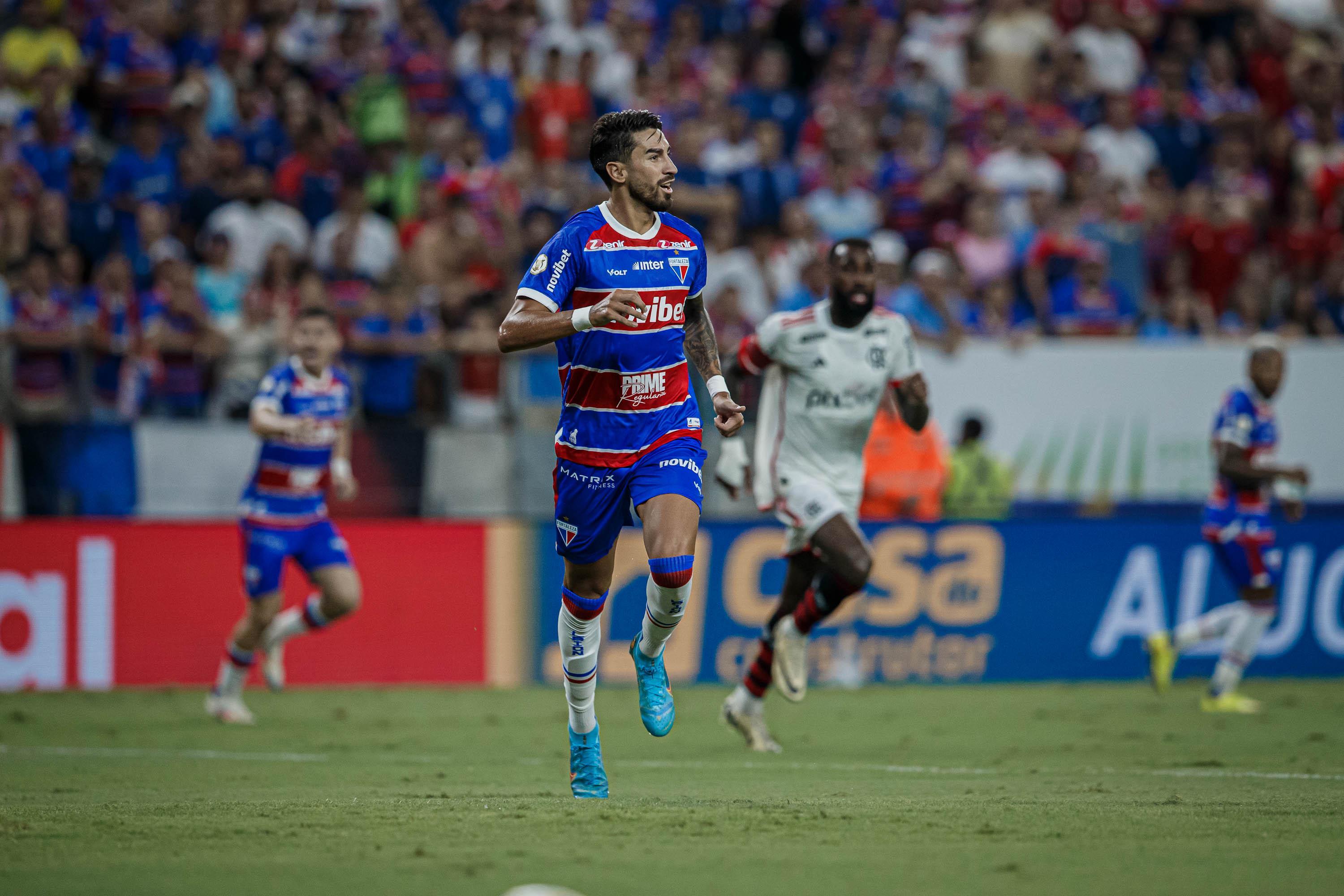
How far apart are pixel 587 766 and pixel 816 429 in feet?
12.7

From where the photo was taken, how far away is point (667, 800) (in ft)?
26.8

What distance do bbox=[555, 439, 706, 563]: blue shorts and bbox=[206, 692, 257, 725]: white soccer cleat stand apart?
5.84 m

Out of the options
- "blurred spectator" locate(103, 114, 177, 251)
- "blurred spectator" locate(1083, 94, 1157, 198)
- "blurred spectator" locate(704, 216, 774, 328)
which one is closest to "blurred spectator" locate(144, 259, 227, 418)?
"blurred spectator" locate(103, 114, 177, 251)

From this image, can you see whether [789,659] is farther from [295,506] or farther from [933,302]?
[933,302]

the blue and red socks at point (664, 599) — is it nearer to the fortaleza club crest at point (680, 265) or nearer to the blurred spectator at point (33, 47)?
the fortaleza club crest at point (680, 265)

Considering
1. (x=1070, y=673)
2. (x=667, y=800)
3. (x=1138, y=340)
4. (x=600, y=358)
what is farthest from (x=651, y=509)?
(x=1138, y=340)

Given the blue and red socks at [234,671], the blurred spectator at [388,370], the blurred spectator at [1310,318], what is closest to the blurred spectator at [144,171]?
the blurred spectator at [388,370]

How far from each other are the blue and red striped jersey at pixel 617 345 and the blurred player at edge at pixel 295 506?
5253 millimetres

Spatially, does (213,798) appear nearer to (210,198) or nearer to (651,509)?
(651,509)

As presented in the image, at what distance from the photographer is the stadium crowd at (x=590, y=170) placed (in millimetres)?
15945

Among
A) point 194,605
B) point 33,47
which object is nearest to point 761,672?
point 194,605

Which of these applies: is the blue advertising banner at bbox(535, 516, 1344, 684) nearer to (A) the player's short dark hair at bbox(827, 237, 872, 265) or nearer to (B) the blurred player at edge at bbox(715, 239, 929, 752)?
(B) the blurred player at edge at bbox(715, 239, 929, 752)

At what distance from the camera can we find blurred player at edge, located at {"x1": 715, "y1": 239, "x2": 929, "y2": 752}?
11070mm

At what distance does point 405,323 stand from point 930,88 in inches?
300
